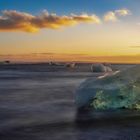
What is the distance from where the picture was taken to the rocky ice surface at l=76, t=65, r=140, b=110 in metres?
18.3

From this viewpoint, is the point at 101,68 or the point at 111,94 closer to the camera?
the point at 111,94

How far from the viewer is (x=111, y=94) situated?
1822 centimetres

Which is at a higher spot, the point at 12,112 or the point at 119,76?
the point at 119,76

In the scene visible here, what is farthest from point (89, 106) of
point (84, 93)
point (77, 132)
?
point (77, 132)

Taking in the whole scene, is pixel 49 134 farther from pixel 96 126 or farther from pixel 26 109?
pixel 26 109

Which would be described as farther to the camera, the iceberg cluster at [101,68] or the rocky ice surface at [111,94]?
the iceberg cluster at [101,68]

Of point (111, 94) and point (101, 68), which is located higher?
point (111, 94)

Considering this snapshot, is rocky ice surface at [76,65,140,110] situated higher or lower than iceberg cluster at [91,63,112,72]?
higher

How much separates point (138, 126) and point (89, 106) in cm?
441

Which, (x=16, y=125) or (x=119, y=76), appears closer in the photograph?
(x=16, y=125)

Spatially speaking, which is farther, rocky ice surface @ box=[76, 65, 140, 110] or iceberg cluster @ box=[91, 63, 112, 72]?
iceberg cluster @ box=[91, 63, 112, 72]

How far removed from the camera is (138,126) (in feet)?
48.9

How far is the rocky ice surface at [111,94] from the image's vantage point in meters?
18.3

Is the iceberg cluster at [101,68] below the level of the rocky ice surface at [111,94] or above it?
below
